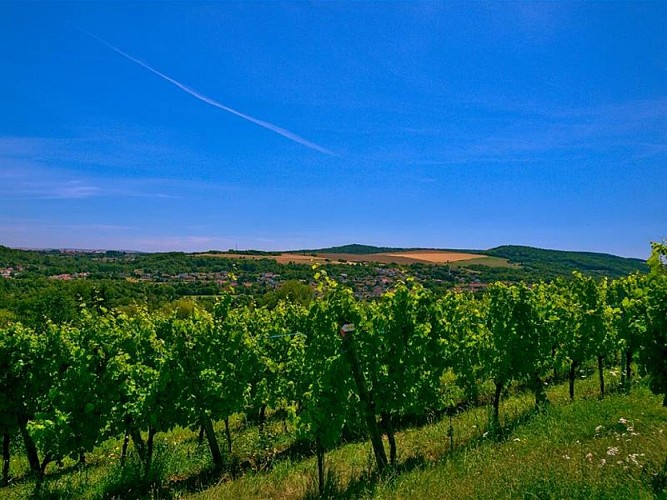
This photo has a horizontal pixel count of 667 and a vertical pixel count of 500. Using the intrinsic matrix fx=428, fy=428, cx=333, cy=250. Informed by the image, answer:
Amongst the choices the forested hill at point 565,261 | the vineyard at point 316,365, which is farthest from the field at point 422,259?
the vineyard at point 316,365

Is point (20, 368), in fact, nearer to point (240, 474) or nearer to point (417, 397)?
point (240, 474)

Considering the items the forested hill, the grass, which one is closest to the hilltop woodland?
the forested hill

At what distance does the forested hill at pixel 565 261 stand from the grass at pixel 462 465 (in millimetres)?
71249

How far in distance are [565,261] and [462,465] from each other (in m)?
99.9

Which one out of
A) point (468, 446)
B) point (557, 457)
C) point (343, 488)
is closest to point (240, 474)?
point (343, 488)

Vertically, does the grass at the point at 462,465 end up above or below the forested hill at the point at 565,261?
below

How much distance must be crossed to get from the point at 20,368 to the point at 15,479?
12.1 feet

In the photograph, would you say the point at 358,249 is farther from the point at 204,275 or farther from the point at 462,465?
the point at 462,465

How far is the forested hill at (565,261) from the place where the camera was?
268 feet

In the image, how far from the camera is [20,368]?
1211 centimetres

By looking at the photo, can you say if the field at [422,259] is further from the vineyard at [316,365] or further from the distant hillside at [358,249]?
the vineyard at [316,365]

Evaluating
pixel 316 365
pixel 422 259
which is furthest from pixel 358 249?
pixel 316 365

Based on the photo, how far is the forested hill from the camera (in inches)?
3219

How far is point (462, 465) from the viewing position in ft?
24.4
